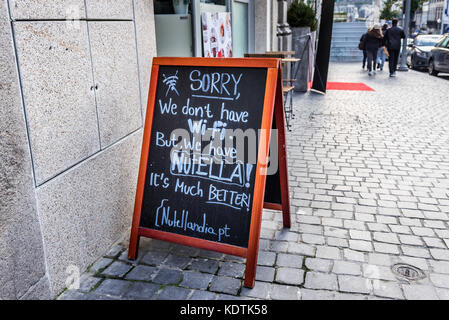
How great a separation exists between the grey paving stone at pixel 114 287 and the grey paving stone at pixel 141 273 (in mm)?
77

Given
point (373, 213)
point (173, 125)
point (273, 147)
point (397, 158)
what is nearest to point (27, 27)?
point (173, 125)

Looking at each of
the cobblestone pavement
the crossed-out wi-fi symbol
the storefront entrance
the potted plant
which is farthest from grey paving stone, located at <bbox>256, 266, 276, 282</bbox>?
the potted plant

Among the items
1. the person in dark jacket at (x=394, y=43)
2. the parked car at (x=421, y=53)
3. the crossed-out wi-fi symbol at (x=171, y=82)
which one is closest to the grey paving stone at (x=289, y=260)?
the crossed-out wi-fi symbol at (x=171, y=82)

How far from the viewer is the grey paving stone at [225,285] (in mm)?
3033

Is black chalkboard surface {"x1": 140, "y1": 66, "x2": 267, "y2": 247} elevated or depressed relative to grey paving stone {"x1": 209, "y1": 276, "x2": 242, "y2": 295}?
elevated

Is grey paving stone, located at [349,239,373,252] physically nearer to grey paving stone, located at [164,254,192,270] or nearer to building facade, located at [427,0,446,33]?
grey paving stone, located at [164,254,192,270]

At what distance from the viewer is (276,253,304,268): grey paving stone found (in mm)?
3344

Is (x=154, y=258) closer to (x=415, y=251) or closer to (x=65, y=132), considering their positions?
(x=65, y=132)

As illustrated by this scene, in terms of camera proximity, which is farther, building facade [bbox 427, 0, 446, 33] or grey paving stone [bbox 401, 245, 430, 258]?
building facade [bbox 427, 0, 446, 33]

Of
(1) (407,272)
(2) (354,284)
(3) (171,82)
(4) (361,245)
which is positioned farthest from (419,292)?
(3) (171,82)

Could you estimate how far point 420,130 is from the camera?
749cm

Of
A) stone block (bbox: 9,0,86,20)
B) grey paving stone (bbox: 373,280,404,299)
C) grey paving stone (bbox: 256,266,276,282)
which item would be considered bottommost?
grey paving stone (bbox: 256,266,276,282)

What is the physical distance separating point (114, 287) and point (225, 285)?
774mm

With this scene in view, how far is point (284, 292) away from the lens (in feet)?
9.85
